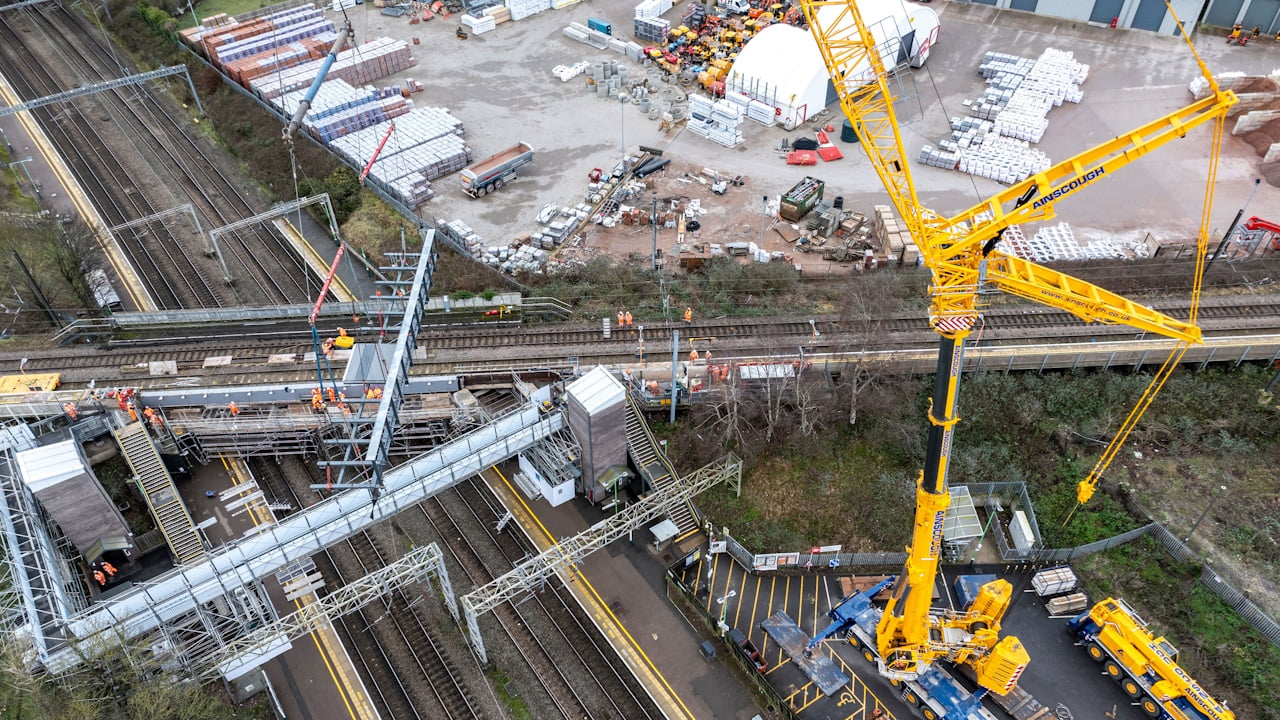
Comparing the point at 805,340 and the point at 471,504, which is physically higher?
the point at 805,340

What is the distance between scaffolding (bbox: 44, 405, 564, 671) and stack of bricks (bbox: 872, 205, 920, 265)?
34796 millimetres

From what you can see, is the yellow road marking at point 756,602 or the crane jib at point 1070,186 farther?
the yellow road marking at point 756,602

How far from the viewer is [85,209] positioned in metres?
73.9

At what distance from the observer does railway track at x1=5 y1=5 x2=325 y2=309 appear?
2559 inches

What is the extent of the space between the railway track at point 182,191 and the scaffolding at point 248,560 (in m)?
28.8

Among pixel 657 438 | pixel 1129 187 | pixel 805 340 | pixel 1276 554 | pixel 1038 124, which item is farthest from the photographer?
pixel 1038 124

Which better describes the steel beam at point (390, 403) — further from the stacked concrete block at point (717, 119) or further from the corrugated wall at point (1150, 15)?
the corrugated wall at point (1150, 15)

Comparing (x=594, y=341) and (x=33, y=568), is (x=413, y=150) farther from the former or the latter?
(x=33, y=568)

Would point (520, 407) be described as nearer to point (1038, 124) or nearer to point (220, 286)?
point (220, 286)

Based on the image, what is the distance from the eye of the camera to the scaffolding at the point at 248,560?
35938 millimetres

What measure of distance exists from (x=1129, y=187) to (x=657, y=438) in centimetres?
4971

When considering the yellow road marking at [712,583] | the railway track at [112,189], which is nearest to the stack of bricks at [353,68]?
the railway track at [112,189]

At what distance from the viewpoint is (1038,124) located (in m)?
76.6

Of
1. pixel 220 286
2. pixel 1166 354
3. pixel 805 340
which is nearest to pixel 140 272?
pixel 220 286
